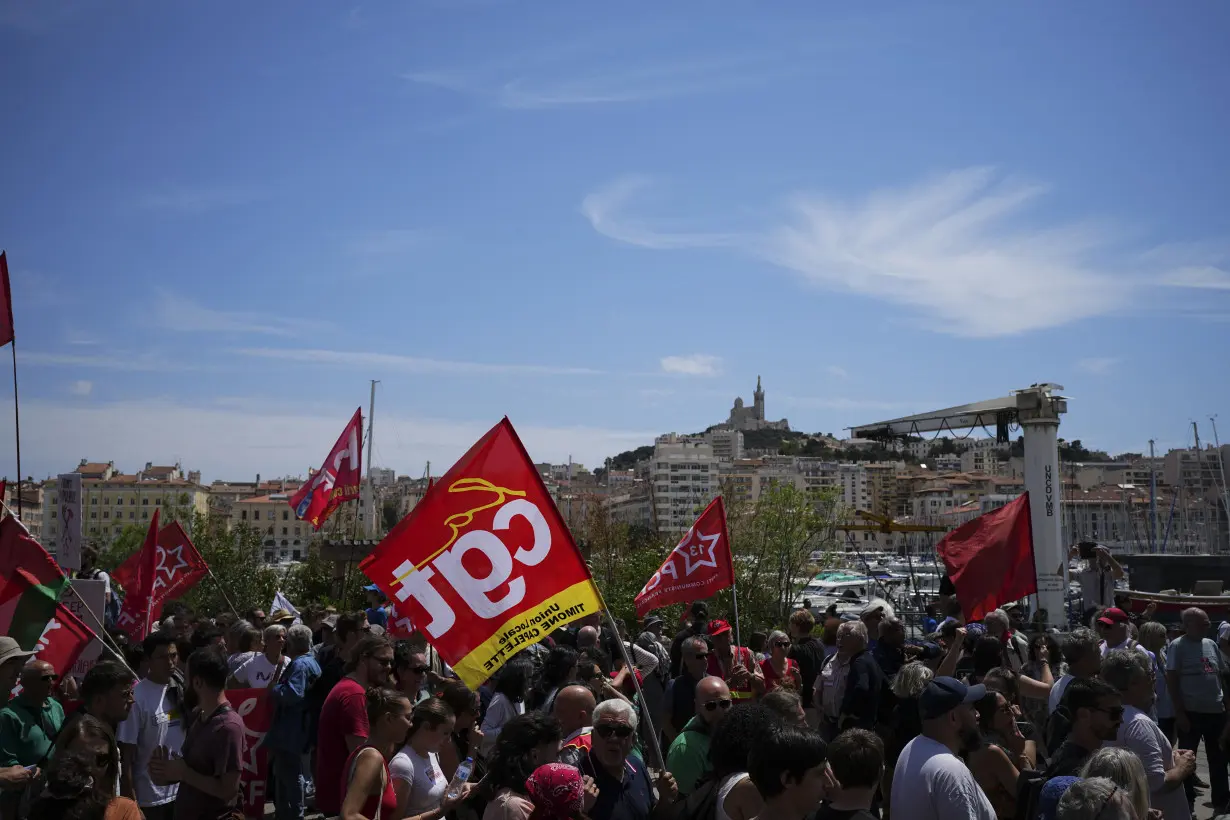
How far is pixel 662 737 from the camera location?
9.66 metres

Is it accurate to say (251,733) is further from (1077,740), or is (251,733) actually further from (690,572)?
(1077,740)

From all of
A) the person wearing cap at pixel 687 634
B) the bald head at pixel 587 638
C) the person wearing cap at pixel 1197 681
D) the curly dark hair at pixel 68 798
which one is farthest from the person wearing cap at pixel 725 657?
the curly dark hair at pixel 68 798

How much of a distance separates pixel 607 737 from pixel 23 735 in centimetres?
358

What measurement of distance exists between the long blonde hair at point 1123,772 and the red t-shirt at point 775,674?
4.63 metres

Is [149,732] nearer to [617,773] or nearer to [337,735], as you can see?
[337,735]

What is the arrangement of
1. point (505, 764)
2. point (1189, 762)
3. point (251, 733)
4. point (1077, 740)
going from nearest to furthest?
point (505, 764), point (1077, 740), point (1189, 762), point (251, 733)

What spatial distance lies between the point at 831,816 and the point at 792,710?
1263 mm

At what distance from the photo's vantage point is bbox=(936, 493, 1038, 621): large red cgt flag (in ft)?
38.3

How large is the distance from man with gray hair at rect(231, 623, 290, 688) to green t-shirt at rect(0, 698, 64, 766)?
114 inches

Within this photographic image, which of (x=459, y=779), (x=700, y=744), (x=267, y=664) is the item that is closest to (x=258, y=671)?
(x=267, y=664)

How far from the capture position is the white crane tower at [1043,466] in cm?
2959

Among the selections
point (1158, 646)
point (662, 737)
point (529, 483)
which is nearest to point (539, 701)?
point (662, 737)

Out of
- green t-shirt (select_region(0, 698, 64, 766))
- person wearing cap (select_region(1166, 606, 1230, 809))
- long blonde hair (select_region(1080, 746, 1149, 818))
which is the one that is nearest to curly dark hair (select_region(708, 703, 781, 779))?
long blonde hair (select_region(1080, 746, 1149, 818))

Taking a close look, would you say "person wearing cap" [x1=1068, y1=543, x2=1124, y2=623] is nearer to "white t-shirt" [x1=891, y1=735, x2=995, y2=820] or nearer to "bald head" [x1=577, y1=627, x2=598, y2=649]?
"bald head" [x1=577, y1=627, x2=598, y2=649]
